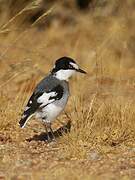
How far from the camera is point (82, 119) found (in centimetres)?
761

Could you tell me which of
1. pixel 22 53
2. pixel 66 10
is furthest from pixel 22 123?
pixel 66 10

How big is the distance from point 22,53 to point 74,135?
5.11 meters

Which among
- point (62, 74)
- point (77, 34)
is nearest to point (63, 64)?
point (62, 74)

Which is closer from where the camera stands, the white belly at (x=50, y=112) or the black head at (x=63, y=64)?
the white belly at (x=50, y=112)

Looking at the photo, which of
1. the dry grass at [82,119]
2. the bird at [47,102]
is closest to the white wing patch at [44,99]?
the bird at [47,102]

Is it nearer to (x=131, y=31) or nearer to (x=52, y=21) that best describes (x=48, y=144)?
(x=131, y=31)

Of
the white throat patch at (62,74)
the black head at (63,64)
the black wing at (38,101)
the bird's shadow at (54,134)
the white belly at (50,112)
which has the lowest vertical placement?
the bird's shadow at (54,134)

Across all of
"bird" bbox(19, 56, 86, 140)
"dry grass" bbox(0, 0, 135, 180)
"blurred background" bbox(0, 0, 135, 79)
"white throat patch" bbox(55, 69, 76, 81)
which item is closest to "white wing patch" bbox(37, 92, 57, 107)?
"bird" bbox(19, 56, 86, 140)

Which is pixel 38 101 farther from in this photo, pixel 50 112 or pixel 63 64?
pixel 63 64

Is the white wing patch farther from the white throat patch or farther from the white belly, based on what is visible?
the white throat patch

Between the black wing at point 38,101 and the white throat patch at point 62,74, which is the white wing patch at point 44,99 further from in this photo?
the white throat patch at point 62,74

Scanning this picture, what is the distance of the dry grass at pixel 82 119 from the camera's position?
21.9ft

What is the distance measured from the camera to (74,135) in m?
7.18

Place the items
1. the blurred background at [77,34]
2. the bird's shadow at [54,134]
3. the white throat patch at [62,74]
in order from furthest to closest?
the blurred background at [77,34] < the white throat patch at [62,74] < the bird's shadow at [54,134]
